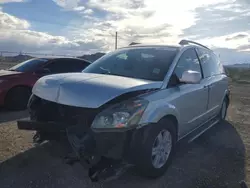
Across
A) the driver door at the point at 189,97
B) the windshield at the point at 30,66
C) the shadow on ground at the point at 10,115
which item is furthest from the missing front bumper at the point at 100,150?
the windshield at the point at 30,66

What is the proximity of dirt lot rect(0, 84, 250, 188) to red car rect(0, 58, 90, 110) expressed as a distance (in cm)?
180

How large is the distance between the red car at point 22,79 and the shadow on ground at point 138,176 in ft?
10.0

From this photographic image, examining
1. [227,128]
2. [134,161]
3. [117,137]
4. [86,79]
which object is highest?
[86,79]

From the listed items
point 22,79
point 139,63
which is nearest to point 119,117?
point 139,63

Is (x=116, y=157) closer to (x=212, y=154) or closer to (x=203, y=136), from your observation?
(x=212, y=154)

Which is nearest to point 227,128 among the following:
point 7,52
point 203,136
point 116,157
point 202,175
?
point 203,136

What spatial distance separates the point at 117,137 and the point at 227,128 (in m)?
4.02

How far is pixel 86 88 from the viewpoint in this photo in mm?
3104

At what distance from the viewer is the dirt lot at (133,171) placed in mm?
3299

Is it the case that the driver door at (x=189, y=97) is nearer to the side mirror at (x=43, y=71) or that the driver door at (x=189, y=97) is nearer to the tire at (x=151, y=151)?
the tire at (x=151, y=151)

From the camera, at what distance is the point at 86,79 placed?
11.1 feet

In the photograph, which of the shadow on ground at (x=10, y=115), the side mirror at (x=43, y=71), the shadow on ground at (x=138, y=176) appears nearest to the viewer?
the shadow on ground at (x=138, y=176)

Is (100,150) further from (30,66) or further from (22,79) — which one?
(30,66)

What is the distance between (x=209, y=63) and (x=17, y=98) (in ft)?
16.1
